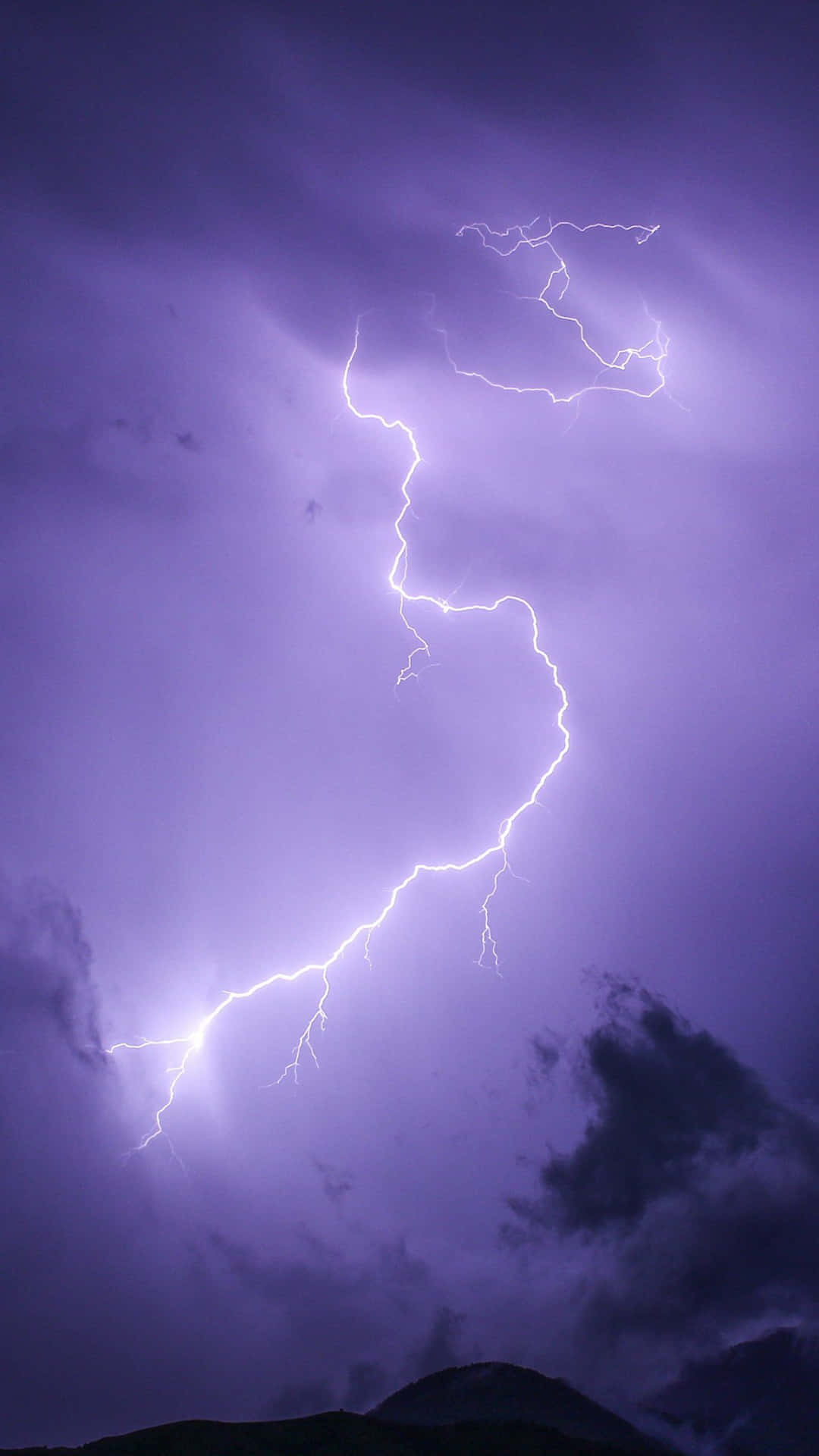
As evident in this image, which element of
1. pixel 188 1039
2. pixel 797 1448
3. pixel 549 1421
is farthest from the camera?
pixel 797 1448

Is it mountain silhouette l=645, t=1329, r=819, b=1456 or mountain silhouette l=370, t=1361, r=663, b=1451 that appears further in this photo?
mountain silhouette l=645, t=1329, r=819, b=1456

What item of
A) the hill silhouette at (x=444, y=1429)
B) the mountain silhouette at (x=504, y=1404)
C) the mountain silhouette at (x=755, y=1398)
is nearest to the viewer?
the hill silhouette at (x=444, y=1429)

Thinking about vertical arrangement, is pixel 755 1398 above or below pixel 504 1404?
below

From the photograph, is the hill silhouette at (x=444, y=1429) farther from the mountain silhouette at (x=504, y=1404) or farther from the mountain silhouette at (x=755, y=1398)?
the mountain silhouette at (x=755, y=1398)

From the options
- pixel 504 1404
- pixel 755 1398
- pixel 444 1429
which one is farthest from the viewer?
pixel 755 1398

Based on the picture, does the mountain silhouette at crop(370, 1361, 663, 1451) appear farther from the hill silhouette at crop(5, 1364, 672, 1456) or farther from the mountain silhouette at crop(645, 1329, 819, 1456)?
the mountain silhouette at crop(645, 1329, 819, 1456)

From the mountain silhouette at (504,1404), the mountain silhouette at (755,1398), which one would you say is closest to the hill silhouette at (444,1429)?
the mountain silhouette at (504,1404)

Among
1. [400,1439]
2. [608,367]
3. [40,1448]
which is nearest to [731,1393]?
[400,1439]

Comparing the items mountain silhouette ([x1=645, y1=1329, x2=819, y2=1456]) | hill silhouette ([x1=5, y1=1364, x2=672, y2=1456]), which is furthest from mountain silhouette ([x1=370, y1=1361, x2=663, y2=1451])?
mountain silhouette ([x1=645, y1=1329, x2=819, y2=1456])

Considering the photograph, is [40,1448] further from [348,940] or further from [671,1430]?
[671,1430]

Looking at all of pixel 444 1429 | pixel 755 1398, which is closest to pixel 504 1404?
pixel 444 1429

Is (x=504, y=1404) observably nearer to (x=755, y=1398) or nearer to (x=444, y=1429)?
(x=444, y=1429)
